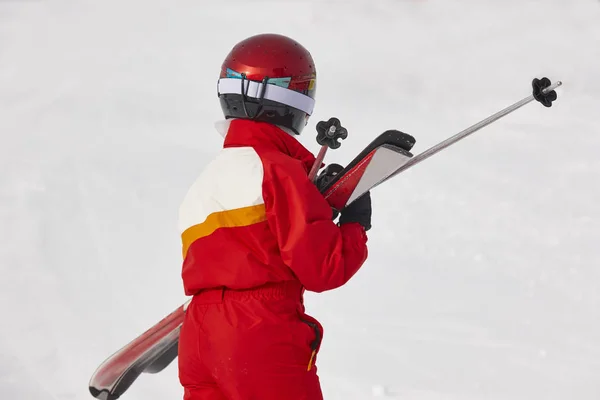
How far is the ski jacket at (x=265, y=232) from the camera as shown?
8.35 feet

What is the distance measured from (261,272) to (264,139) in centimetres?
42

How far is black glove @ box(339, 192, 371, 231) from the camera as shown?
9.02 feet

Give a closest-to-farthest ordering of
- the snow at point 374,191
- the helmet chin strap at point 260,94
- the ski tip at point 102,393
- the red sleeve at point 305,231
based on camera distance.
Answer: the red sleeve at point 305,231 → the helmet chin strap at point 260,94 → the ski tip at point 102,393 → the snow at point 374,191

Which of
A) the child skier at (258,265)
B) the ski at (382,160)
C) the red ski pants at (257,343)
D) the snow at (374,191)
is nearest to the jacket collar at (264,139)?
the child skier at (258,265)

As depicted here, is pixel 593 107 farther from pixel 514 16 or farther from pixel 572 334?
pixel 572 334

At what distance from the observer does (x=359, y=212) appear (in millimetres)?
2758

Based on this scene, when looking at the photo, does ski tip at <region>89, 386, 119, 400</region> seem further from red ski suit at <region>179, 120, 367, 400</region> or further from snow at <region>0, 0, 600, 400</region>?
snow at <region>0, 0, 600, 400</region>

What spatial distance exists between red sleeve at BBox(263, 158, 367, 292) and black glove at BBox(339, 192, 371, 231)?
0.15m

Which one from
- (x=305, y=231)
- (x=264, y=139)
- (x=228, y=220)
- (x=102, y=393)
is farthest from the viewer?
(x=102, y=393)

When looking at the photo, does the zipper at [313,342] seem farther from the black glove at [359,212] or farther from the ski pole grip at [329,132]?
the ski pole grip at [329,132]

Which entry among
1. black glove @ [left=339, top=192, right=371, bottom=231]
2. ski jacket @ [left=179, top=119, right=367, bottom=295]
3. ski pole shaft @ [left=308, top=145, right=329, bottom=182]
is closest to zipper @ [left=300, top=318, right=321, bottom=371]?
ski jacket @ [left=179, top=119, right=367, bottom=295]

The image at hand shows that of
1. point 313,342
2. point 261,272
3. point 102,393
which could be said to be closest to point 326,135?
point 261,272

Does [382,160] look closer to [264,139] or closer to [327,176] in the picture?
[327,176]

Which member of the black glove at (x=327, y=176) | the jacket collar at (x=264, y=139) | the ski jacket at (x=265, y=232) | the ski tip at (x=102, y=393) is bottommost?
the ski tip at (x=102, y=393)
